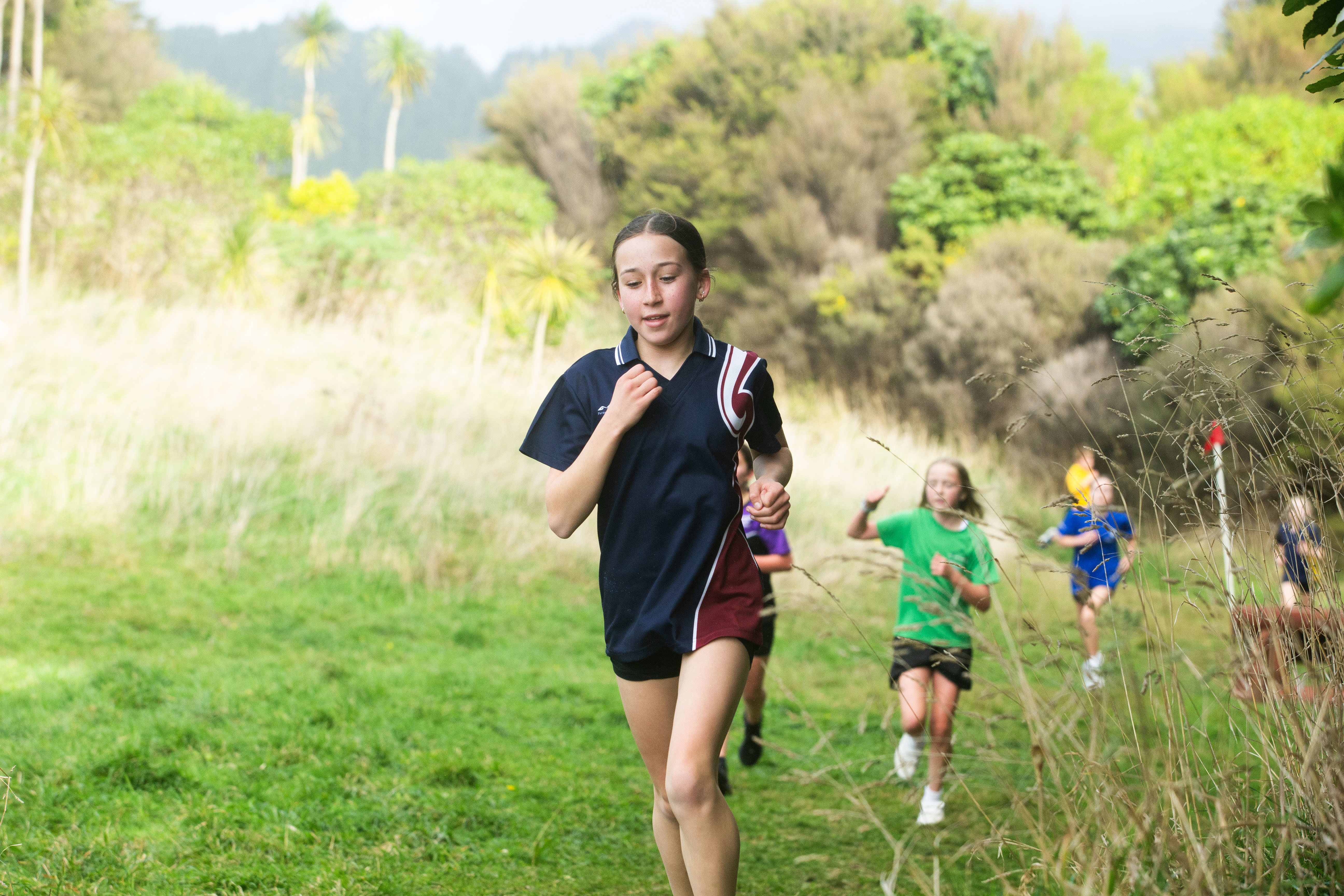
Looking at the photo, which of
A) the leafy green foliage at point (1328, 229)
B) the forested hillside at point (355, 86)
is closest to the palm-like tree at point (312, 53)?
the leafy green foliage at point (1328, 229)

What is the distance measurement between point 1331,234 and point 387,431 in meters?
11.3

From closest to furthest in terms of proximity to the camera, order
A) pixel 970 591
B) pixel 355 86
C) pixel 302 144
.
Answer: pixel 970 591 < pixel 302 144 < pixel 355 86

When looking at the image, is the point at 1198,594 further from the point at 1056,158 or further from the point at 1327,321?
the point at 1056,158

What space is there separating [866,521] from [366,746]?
2504mm

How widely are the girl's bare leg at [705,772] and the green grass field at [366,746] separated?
0.20 m

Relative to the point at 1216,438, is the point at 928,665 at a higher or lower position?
lower

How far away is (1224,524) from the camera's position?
2611 mm

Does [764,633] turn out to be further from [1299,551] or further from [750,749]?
[1299,551]

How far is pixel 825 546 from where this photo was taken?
11.1 meters

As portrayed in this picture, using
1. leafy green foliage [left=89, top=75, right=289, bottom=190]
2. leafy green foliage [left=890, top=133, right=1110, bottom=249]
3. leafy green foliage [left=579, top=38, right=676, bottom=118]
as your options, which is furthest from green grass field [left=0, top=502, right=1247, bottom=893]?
leafy green foliage [left=579, top=38, right=676, bottom=118]

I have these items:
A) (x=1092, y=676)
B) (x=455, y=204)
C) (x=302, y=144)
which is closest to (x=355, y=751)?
(x=1092, y=676)

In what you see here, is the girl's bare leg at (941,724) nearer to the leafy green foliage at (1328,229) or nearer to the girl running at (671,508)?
the girl running at (671,508)

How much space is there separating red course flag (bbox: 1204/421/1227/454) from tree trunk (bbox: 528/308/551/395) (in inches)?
526

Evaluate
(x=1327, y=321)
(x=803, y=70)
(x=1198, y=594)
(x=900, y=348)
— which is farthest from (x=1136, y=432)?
(x=803, y=70)
